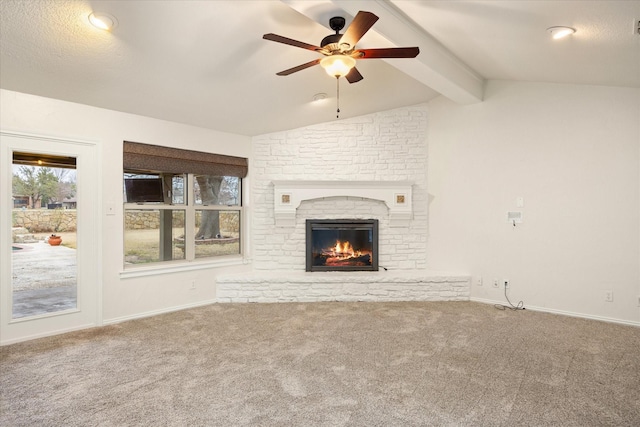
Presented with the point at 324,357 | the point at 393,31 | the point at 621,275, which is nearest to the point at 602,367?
the point at 621,275

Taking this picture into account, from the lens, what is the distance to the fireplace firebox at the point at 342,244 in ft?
18.2

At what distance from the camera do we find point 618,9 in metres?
2.52

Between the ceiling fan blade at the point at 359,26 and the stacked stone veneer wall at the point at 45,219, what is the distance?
3.17 meters

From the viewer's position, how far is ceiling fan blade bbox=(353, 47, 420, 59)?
8.69 ft

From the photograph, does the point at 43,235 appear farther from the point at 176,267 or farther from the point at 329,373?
the point at 329,373

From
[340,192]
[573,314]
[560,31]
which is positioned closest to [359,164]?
[340,192]

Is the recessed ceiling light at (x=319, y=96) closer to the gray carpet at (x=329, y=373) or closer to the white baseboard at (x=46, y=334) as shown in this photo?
the gray carpet at (x=329, y=373)

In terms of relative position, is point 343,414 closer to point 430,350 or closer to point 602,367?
point 430,350

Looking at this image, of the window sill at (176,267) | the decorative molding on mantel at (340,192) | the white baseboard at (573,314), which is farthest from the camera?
the decorative molding on mantel at (340,192)

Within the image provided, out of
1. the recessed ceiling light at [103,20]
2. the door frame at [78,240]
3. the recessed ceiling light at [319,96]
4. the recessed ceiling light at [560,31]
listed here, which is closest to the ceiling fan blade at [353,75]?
the recessed ceiling light at [319,96]

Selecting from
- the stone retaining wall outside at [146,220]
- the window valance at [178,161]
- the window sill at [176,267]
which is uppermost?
the window valance at [178,161]

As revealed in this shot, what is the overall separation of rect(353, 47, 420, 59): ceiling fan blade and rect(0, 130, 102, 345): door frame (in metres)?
2.92

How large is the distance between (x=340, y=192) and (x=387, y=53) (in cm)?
288

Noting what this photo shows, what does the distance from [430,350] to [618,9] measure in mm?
2779
